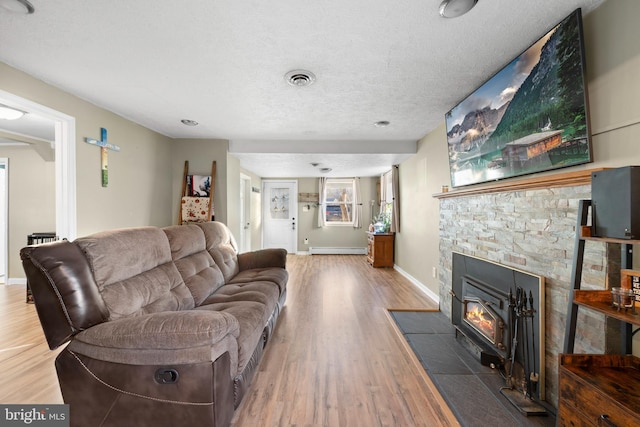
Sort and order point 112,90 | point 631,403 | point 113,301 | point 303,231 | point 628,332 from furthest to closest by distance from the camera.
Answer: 1. point 303,231
2. point 112,90
3. point 113,301
4. point 628,332
5. point 631,403

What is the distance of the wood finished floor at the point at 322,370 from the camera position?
61.3 inches

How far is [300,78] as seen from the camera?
6.84 feet

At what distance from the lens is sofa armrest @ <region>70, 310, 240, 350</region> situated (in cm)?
125

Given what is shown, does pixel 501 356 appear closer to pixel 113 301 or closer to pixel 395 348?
pixel 395 348

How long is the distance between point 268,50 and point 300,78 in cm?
38

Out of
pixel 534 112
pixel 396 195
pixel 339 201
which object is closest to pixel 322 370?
pixel 534 112

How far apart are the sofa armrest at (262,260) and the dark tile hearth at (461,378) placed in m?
1.54

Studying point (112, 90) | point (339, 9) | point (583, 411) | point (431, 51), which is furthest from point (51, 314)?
point (431, 51)

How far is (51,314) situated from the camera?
133cm

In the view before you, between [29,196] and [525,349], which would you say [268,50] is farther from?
[29,196]

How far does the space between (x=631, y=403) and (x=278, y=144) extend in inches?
154

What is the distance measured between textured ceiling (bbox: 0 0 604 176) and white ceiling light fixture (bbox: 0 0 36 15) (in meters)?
0.03

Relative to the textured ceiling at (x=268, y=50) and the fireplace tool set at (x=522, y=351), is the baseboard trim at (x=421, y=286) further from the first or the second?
the textured ceiling at (x=268, y=50)

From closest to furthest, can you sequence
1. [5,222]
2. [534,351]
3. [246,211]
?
[534,351]
[5,222]
[246,211]
